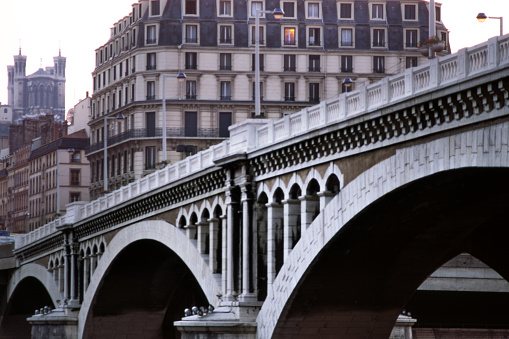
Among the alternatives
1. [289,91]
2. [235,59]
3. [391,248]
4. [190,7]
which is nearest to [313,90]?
[289,91]

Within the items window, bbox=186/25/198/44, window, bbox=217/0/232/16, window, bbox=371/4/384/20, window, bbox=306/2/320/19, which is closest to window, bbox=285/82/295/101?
window, bbox=306/2/320/19

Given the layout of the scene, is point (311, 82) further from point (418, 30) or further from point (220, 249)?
point (220, 249)

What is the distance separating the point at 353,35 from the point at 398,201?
8072cm

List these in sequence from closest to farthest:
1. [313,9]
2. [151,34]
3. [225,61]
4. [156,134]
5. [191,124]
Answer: [191,124] < [156,134] < [225,61] < [151,34] < [313,9]

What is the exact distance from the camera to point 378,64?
120250 millimetres

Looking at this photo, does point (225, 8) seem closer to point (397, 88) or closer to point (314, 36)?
point (314, 36)

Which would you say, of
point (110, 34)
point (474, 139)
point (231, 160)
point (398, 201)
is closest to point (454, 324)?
point (231, 160)

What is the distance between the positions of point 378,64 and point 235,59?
46.5 ft

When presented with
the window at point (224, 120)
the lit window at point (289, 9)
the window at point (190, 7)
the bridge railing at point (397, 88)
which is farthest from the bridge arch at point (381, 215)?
the window at point (190, 7)

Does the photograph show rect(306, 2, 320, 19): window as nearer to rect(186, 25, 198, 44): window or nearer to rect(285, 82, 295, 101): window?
rect(285, 82, 295, 101): window

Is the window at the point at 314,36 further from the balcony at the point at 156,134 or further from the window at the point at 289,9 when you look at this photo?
the balcony at the point at 156,134

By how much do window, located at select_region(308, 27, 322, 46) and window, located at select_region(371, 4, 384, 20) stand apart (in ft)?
19.6

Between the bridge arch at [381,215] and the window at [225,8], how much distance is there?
69.0 metres

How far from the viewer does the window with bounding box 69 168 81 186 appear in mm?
154000
